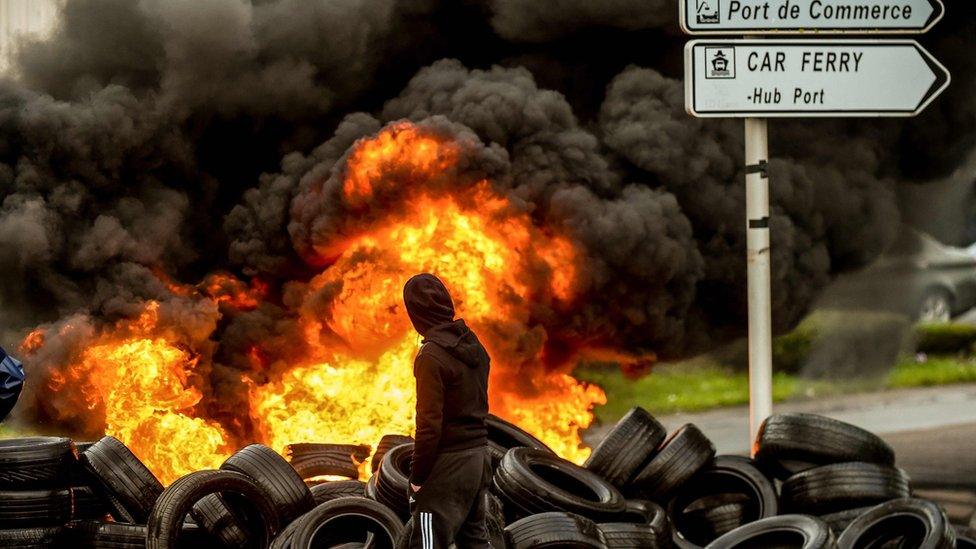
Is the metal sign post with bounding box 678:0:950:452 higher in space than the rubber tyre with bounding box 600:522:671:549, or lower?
higher

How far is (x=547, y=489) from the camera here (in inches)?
309

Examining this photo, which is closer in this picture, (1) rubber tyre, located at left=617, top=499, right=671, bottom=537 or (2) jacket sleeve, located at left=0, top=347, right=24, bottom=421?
(2) jacket sleeve, located at left=0, top=347, right=24, bottom=421

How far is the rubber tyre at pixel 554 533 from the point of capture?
7203 mm

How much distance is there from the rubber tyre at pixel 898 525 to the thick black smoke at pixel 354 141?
339 centimetres

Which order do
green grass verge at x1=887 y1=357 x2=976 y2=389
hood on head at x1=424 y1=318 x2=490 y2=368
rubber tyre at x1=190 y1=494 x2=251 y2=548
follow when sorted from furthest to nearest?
green grass verge at x1=887 y1=357 x2=976 y2=389, rubber tyre at x1=190 y1=494 x2=251 y2=548, hood on head at x1=424 y1=318 x2=490 y2=368

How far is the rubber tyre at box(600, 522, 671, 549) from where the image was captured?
764 cm

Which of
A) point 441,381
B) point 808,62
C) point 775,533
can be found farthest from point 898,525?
point 441,381

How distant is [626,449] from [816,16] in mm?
3477

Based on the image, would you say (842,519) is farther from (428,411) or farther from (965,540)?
(428,411)

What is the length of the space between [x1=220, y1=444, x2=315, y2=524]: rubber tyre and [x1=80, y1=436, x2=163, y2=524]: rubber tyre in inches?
20.2

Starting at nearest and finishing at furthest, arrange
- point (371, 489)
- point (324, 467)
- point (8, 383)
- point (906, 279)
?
point (8, 383), point (371, 489), point (324, 467), point (906, 279)

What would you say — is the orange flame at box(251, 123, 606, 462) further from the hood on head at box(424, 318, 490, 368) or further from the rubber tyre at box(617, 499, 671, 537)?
the hood on head at box(424, 318, 490, 368)

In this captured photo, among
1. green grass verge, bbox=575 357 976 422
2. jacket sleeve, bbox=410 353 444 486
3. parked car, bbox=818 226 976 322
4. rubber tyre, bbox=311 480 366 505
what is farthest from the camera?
green grass verge, bbox=575 357 976 422

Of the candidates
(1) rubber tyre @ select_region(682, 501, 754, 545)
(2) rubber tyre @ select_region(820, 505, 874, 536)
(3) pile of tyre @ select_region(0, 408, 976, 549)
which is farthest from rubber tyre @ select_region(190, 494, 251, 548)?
A: (2) rubber tyre @ select_region(820, 505, 874, 536)
